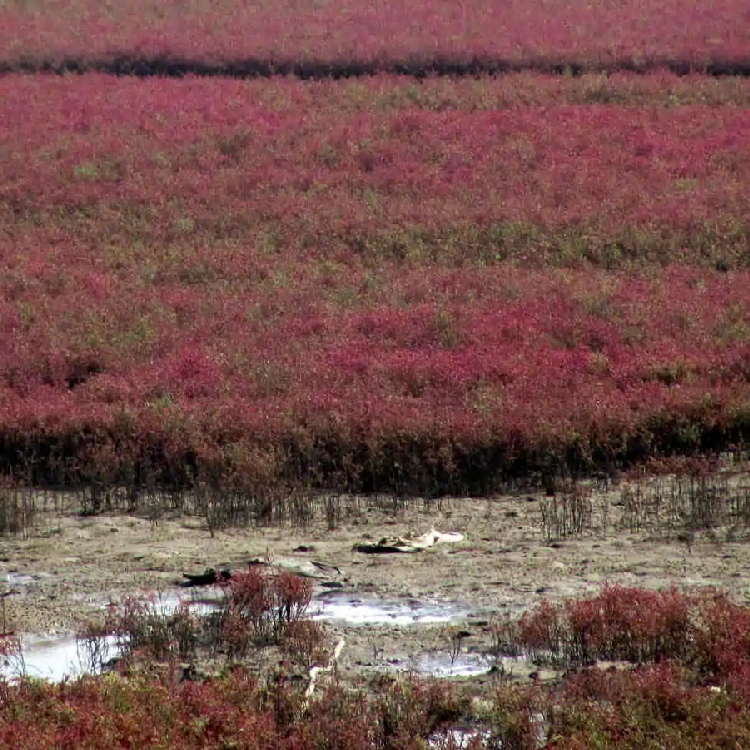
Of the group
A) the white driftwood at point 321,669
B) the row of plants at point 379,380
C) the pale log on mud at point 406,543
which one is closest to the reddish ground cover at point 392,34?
the row of plants at point 379,380

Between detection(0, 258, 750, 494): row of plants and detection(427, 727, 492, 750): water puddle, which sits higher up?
detection(0, 258, 750, 494): row of plants

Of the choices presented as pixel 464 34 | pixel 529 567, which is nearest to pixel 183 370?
pixel 529 567

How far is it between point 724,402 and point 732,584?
15.0 ft

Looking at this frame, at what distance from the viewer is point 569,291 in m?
17.3

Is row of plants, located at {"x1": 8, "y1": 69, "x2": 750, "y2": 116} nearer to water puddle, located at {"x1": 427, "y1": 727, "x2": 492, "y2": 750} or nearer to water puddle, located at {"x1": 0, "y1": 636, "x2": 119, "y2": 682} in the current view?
water puddle, located at {"x1": 0, "y1": 636, "x2": 119, "y2": 682}

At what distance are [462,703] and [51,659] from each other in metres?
2.42

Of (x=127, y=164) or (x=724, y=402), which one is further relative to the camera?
(x=127, y=164)

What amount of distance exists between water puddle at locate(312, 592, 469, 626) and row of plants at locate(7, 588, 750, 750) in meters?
0.90

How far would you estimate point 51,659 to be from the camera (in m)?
7.51

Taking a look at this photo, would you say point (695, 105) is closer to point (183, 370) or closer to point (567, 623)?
point (183, 370)

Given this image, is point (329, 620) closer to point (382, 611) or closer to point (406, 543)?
point (382, 611)

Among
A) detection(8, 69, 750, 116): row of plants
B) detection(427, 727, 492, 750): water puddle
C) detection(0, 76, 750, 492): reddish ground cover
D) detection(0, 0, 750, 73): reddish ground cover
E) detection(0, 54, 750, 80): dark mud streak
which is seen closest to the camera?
detection(427, 727, 492, 750): water puddle

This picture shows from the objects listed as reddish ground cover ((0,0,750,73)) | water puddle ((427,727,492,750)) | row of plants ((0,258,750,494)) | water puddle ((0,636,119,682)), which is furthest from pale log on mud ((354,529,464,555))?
reddish ground cover ((0,0,750,73))

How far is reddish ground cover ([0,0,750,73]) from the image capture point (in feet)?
104
